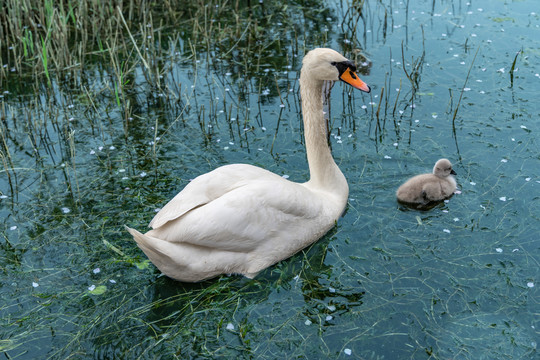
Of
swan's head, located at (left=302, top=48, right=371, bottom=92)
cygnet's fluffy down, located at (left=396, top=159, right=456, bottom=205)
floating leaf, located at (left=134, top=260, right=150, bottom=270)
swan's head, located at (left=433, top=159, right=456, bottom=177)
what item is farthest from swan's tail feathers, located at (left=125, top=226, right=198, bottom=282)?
swan's head, located at (left=433, top=159, right=456, bottom=177)

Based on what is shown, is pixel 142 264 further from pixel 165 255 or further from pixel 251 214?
pixel 251 214

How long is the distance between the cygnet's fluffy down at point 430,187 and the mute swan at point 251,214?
0.78m

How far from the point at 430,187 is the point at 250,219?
2238 mm

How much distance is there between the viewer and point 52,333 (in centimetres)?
544

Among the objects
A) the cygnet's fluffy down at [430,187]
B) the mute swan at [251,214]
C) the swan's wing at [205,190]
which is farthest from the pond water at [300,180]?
the swan's wing at [205,190]

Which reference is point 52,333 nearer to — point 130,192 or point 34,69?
point 130,192

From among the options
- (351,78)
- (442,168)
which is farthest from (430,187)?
(351,78)

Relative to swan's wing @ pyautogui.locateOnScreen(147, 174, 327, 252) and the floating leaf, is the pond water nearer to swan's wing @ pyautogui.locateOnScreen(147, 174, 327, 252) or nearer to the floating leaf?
the floating leaf

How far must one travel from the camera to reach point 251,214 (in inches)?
228

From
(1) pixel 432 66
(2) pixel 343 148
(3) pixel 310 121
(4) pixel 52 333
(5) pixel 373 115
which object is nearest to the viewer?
(4) pixel 52 333

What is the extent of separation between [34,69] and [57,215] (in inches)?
158

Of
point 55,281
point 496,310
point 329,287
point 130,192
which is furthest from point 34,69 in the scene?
point 496,310

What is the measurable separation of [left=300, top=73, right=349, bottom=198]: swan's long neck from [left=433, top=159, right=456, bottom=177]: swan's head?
3.64ft

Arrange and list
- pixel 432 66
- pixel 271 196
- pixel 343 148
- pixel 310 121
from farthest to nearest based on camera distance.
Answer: pixel 432 66 → pixel 343 148 → pixel 310 121 → pixel 271 196
